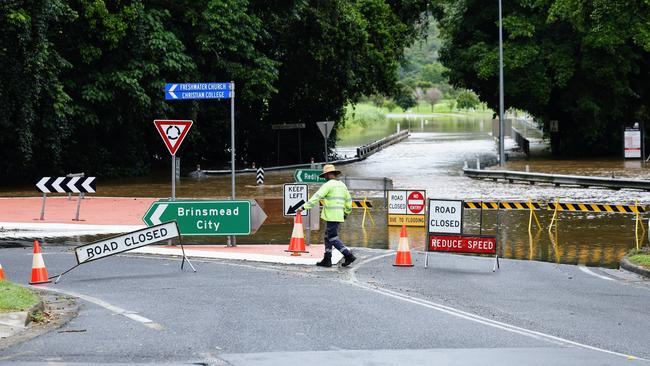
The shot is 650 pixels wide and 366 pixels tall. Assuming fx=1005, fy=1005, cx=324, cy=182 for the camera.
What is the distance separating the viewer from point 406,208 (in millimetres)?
25703

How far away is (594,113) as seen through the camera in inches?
2060

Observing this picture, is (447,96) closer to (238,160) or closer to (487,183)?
(238,160)

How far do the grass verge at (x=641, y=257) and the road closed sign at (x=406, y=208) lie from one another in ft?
22.4

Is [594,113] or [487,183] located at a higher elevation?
[594,113]

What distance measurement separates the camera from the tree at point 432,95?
17838 centimetres

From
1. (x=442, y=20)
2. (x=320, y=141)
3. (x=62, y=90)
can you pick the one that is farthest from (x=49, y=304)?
(x=442, y=20)

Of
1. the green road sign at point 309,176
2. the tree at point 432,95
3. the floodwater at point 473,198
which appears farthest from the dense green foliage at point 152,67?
the tree at point 432,95

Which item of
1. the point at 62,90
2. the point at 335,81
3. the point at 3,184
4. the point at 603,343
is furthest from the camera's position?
the point at 335,81

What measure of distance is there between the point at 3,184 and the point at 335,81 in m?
18.3

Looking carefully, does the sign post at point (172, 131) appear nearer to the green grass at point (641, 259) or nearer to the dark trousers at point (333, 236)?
the dark trousers at point (333, 236)

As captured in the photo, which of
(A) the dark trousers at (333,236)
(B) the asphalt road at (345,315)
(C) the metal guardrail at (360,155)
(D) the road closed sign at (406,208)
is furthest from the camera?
(C) the metal guardrail at (360,155)

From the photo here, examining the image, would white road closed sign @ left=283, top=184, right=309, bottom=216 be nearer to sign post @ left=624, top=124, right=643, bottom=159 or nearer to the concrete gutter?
the concrete gutter

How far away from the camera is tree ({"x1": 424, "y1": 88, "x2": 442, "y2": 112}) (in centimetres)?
17838

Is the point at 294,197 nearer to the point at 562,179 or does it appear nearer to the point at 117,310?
the point at 117,310
